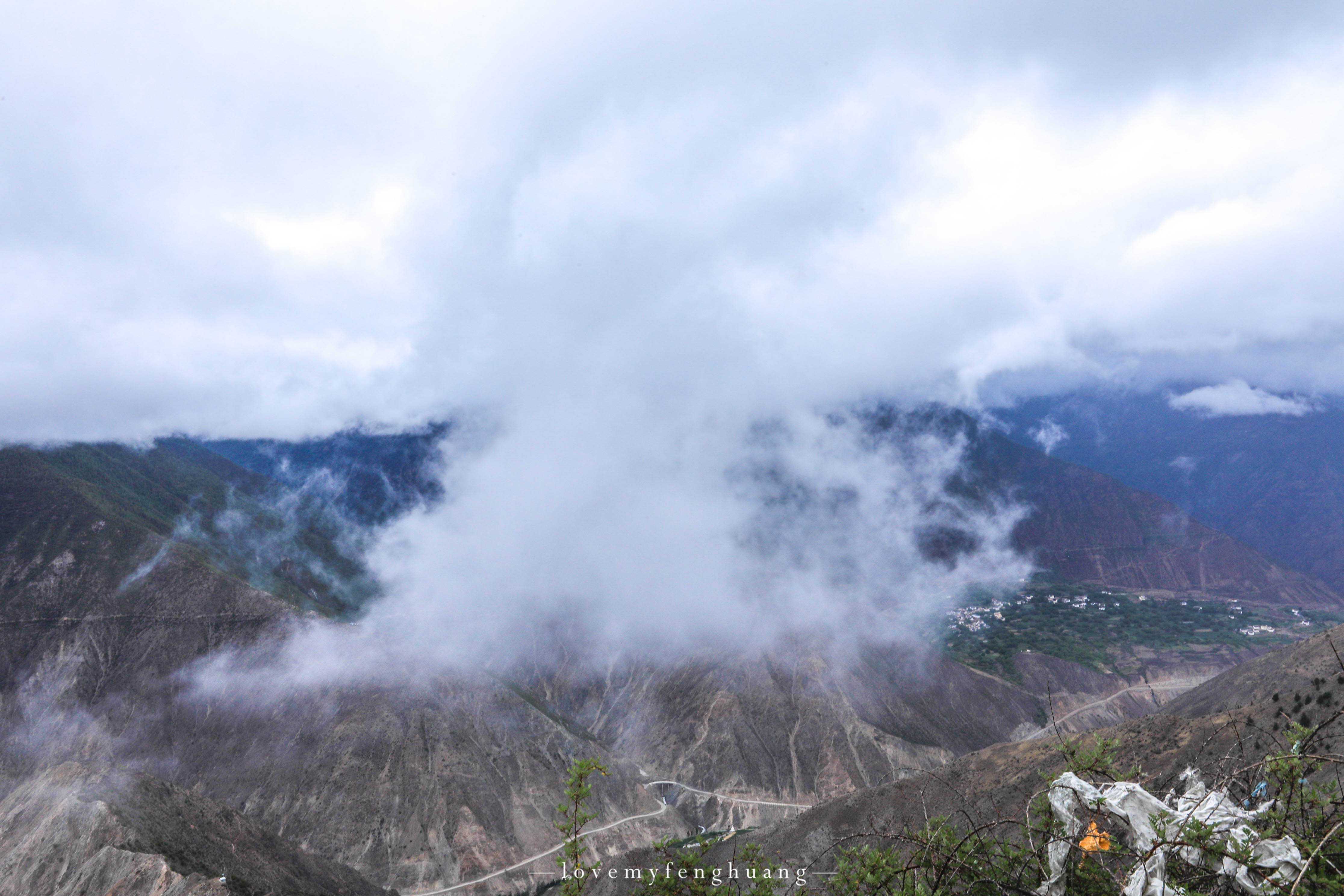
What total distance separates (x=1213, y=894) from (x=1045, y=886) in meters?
1.80

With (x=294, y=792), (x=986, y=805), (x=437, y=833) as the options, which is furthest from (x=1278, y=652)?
(x=294, y=792)

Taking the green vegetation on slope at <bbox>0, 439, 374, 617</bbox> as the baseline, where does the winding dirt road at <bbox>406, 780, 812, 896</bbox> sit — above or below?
below

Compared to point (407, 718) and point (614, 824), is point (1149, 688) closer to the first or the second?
point (614, 824)

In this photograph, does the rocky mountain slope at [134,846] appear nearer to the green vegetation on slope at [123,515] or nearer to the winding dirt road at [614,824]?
the winding dirt road at [614,824]

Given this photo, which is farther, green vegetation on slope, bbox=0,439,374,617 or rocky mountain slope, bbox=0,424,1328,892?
green vegetation on slope, bbox=0,439,374,617

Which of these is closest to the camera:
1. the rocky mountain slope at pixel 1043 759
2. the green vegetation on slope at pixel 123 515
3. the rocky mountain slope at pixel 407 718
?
the rocky mountain slope at pixel 1043 759

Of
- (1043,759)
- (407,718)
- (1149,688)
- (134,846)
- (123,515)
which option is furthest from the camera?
(1149,688)

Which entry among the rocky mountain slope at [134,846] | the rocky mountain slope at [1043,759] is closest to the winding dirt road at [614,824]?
the rocky mountain slope at [1043,759]

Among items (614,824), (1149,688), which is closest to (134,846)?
(614,824)

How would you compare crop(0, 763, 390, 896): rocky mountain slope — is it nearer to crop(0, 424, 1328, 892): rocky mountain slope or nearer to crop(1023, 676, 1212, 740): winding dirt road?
crop(0, 424, 1328, 892): rocky mountain slope

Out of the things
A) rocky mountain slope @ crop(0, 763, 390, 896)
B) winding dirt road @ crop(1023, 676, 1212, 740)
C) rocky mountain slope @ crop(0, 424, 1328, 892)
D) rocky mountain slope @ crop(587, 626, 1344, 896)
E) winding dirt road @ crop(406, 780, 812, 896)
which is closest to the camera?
rocky mountain slope @ crop(0, 763, 390, 896)

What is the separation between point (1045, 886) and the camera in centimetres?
866

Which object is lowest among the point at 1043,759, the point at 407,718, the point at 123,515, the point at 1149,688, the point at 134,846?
the point at 1149,688

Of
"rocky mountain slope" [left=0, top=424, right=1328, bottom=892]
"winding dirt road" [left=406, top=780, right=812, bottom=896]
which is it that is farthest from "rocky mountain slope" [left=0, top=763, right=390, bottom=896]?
"rocky mountain slope" [left=0, top=424, right=1328, bottom=892]
